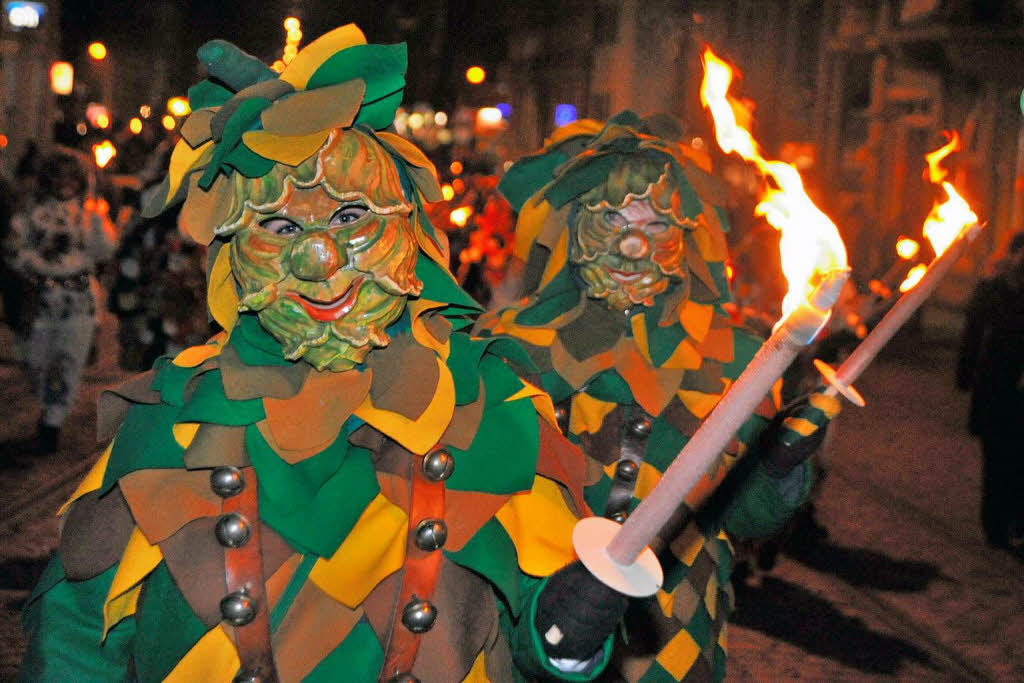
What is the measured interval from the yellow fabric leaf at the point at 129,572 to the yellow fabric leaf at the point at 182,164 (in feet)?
2.38

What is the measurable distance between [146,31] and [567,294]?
3941cm

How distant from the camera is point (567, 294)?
14.9 feet

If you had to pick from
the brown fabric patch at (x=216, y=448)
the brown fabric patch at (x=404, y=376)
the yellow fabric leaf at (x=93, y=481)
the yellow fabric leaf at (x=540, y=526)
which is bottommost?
the yellow fabric leaf at (x=540, y=526)

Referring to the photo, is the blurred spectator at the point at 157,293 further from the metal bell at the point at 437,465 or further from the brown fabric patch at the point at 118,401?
the metal bell at the point at 437,465

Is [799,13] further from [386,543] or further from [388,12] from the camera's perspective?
[386,543]

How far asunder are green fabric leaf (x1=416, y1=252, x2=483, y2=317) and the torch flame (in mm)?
695

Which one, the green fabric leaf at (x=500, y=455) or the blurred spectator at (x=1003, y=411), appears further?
the blurred spectator at (x=1003, y=411)

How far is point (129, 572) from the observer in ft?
8.35

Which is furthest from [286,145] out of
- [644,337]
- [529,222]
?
[529,222]

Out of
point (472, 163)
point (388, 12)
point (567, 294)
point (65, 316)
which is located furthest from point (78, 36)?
point (567, 294)

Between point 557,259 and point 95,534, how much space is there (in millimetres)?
2254

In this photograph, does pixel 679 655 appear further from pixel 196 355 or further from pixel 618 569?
pixel 618 569

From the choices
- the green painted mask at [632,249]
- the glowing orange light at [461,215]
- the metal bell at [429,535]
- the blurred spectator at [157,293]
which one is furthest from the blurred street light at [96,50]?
the metal bell at [429,535]

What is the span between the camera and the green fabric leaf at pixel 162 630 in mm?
2504
